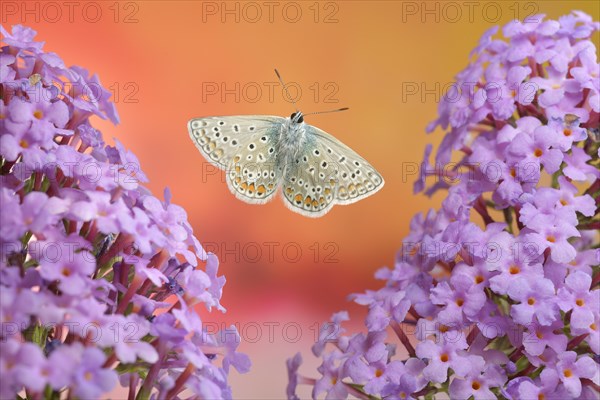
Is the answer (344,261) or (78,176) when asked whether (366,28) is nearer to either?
(344,261)

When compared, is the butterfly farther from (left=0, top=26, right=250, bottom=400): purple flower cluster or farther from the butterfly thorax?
(left=0, top=26, right=250, bottom=400): purple flower cluster

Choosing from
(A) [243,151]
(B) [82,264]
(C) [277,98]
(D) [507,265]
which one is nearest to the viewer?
(B) [82,264]

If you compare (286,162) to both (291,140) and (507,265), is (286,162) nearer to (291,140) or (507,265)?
(291,140)

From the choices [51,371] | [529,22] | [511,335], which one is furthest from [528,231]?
[51,371]

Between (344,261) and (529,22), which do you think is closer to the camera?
(529,22)

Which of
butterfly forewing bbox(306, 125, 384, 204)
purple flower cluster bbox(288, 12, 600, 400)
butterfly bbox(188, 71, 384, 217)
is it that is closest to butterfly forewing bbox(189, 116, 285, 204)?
butterfly bbox(188, 71, 384, 217)

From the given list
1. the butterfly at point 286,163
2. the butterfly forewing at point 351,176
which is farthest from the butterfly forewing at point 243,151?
the butterfly forewing at point 351,176

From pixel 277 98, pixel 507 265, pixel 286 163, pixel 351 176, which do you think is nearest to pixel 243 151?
pixel 286 163
